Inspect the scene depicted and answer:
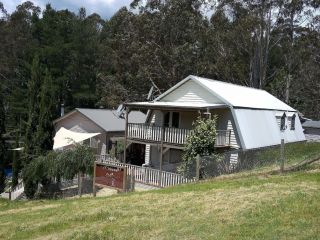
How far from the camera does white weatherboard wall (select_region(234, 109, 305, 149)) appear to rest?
90.4ft

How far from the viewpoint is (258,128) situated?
2939 centimetres

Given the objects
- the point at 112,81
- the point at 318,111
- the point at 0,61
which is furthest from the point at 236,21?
the point at 0,61

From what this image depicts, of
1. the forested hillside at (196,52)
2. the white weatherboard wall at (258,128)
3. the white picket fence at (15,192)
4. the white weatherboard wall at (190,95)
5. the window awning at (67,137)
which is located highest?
the forested hillside at (196,52)

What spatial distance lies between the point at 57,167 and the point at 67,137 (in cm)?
869

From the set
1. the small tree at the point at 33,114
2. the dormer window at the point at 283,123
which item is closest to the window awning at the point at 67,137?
the small tree at the point at 33,114

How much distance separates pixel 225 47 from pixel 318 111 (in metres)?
21.1

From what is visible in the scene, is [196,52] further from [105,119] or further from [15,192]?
[15,192]

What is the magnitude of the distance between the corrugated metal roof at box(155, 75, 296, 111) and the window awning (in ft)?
23.0

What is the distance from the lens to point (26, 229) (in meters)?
12.4

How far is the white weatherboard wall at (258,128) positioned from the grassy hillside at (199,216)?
12.6 meters

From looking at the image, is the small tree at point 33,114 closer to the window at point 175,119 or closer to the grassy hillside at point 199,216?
the window at point 175,119

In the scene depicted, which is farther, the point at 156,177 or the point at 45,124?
the point at 45,124

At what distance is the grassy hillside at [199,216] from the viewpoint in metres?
9.15

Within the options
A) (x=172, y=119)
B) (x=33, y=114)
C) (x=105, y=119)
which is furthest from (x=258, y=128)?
(x=33, y=114)
